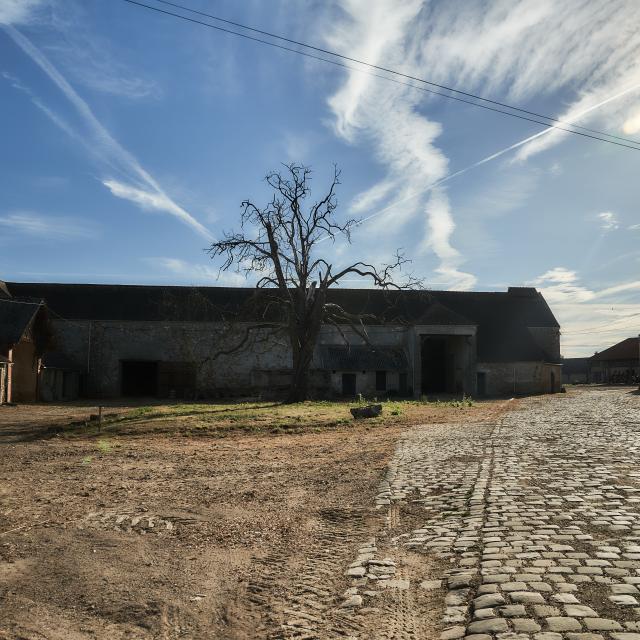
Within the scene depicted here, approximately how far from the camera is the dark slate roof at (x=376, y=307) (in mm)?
44438

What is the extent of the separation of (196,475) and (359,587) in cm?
582

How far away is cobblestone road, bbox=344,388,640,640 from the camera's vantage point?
4.20 m

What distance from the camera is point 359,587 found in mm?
5047

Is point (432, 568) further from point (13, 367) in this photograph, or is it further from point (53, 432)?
point (13, 367)

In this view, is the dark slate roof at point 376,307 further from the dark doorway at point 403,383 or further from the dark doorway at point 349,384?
the dark doorway at point 349,384

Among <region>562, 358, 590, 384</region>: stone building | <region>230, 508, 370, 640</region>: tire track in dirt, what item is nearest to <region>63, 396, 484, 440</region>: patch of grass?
<region>230, 508, 370, 640</region>: tire track in dirt

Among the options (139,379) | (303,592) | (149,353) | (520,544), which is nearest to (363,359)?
(149,353)

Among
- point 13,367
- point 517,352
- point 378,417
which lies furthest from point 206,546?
point 517,352

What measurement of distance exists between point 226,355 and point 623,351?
50.4 metres

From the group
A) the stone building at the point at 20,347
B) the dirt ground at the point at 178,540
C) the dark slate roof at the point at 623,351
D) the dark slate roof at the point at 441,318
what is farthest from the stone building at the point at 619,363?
the dirt ground at the point at 178,540

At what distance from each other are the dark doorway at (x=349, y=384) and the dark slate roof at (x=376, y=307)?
4.62 metres

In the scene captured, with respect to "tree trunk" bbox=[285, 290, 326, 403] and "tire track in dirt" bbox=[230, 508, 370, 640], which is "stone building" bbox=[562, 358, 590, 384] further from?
"tire track in dirt" bbox=[230, 508, 370, 640]

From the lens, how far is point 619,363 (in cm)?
7125

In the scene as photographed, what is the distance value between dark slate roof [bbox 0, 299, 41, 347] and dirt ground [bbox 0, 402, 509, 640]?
69.2 feet
